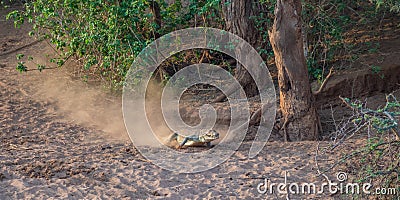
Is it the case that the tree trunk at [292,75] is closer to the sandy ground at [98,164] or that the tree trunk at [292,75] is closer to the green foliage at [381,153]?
the sandy ground at [98,164]

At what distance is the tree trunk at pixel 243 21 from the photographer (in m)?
7.90

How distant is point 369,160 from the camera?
17.7 ft

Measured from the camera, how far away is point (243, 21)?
7.96 meters

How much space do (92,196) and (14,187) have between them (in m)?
0.71

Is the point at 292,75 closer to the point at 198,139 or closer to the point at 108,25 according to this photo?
the point at 198,139

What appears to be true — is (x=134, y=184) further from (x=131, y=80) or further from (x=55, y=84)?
(x=55, y=84)

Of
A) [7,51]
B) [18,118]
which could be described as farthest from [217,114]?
[7,51]

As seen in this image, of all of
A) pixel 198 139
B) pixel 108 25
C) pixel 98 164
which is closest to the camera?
pixel 98 164

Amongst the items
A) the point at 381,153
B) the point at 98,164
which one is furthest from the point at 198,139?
the point at 381,153

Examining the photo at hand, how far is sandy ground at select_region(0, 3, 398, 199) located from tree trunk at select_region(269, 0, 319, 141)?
1.09 feet

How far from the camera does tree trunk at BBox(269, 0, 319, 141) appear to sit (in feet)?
21.2

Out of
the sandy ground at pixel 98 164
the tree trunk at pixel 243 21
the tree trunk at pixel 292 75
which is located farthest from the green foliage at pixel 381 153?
the tree trunk at pixel 243 21

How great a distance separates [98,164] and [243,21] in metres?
3.05

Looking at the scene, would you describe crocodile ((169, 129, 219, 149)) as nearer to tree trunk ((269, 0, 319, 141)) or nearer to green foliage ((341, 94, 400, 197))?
tree trunk ((269, 0, 319, 141))
